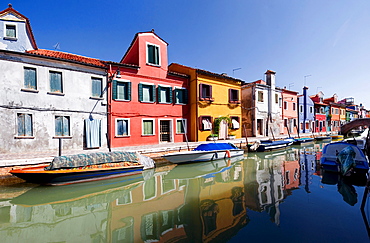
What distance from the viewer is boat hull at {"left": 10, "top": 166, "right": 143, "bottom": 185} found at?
7.38m

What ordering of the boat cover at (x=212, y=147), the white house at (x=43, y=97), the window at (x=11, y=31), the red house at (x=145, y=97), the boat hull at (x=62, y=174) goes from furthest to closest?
1. the red house at (x=145, y=97)
2. the boat cover at (x=212, y=147)
3. the window at (x=11, y=31)
4. the white house at (x=43, y=97)
5. the boat hull at (x=62, y=174)

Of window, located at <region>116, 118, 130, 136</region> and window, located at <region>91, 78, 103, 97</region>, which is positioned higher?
window, located at <region>91, 78, 103, 97</region>

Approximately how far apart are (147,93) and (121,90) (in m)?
2.16

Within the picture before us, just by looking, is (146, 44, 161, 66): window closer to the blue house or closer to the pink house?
the pink house

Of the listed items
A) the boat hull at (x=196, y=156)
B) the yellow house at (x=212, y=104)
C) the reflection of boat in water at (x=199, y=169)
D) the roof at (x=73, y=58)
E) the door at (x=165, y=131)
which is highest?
the roof at (x=73, y=58)

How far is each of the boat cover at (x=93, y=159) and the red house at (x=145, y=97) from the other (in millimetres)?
4299

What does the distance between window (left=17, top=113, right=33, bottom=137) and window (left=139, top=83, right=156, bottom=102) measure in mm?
7236

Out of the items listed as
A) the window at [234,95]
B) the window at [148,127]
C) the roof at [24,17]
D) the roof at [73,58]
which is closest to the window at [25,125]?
the roof at [73,58]

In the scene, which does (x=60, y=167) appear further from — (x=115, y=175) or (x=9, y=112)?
(x=9, y=112)

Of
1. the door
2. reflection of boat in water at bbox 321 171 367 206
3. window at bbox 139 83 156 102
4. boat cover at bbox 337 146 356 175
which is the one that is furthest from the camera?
the door

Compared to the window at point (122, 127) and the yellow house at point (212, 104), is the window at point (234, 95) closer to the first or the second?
the yellow house at point (212, 104)

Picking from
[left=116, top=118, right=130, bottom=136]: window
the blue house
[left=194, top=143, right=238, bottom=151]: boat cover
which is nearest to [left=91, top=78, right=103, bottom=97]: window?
[left=116, top=118, right=130, bottom=136]: window

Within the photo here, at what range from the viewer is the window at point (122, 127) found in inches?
539

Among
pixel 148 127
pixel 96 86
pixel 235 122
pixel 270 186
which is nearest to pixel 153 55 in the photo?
pixel 96 86
